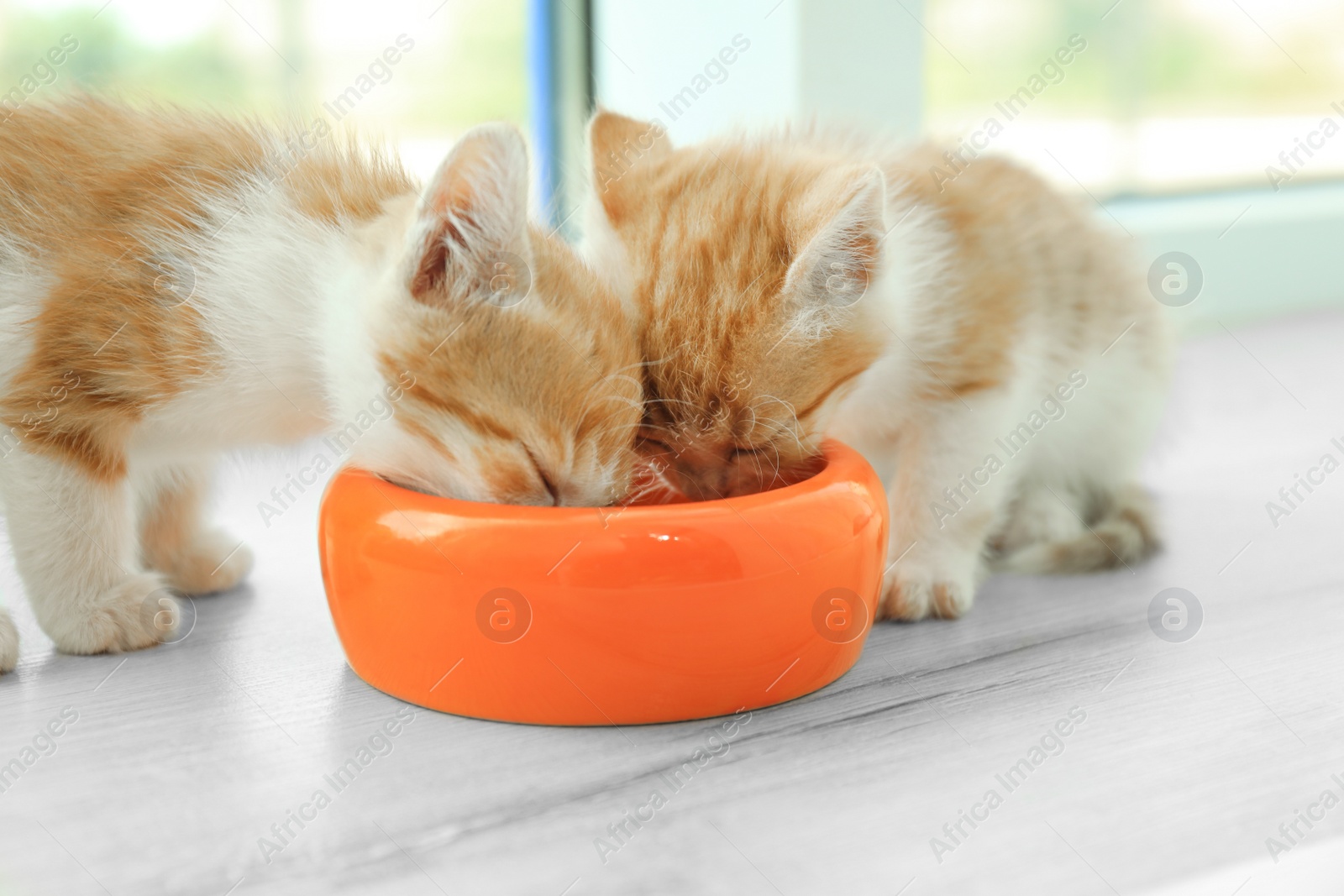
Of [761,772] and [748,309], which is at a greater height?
[748,309]

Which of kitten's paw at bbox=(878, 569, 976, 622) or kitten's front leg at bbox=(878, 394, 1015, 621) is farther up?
kitten's front leg at bbox=(878, 394, 1015, 621)

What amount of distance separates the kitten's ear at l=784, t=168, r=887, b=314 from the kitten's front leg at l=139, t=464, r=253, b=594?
0.90m

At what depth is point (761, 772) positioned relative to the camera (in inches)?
44.2

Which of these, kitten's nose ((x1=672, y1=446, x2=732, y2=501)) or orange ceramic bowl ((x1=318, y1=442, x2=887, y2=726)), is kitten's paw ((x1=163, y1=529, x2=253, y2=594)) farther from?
kitten's nose ((x1=672, y1=446, x2=732, y2=501))

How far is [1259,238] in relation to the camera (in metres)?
3.79

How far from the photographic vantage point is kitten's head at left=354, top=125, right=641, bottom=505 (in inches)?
48.0

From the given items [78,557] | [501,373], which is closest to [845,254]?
[501,373]

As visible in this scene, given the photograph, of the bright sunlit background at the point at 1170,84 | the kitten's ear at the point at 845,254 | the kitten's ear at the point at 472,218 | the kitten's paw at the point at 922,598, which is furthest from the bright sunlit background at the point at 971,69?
the kitten's paw at the point at 922,598

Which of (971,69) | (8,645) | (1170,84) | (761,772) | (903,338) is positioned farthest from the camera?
(1170,84)

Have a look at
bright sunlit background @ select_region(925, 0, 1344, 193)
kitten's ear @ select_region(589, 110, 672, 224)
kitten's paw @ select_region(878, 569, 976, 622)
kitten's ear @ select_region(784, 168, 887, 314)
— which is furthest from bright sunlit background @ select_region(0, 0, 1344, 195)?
kitten's paw @ select_region(878, 569, 976, 622)

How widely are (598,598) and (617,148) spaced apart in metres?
0.72

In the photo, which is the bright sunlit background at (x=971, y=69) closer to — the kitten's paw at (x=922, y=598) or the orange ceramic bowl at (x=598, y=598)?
the orange ceramic bowl at (x=598, y=598)

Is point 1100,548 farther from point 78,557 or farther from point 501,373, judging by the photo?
point 78,557

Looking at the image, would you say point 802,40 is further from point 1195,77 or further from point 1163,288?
point 1195,77
